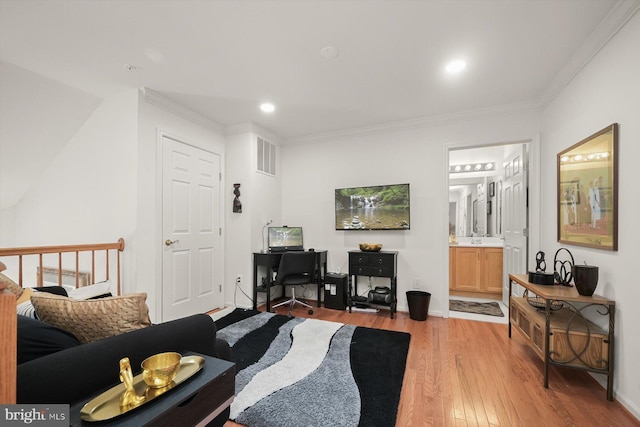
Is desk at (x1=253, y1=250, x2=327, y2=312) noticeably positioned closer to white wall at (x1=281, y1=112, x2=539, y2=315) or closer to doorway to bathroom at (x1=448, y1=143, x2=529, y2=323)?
white wall at (x1=281, y1=112, x2=539, y2=315)

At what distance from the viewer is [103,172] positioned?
2910 mm

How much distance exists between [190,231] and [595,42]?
4.16 meters

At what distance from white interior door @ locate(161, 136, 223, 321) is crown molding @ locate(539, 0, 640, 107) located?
389 centimetres

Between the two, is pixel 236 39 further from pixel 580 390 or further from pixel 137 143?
pixel 580 390

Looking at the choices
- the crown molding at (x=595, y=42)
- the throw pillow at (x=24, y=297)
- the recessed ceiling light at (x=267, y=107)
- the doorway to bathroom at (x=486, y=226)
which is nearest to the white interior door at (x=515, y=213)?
the doorway to bathroom at (x=486, y=226)

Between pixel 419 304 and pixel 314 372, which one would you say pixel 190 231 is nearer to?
pixel 314 372

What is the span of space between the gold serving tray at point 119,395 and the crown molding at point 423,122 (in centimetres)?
351

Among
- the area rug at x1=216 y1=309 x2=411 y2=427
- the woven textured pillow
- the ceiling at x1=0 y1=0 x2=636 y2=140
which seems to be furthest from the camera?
the ceiling at x1=0 y1=0 x2=636 y2=140

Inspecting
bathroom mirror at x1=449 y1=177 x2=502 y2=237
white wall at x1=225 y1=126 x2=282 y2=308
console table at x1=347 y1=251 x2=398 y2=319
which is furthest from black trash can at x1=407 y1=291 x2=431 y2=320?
bathroom mirror at x1=449 y1=177 x2=502 y2=237

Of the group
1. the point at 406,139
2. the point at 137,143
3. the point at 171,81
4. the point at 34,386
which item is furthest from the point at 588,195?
the point at 137,143

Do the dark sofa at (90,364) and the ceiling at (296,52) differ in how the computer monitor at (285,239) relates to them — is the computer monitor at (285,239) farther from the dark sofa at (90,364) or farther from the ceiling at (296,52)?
the dark sofa at (90,364)

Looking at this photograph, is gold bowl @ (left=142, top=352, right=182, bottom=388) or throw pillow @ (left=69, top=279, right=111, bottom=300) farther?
throw pillow @ (left=69, top=279, right=111, bottom=300)

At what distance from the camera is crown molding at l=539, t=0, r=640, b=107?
1.70 meters

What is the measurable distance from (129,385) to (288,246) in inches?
123
